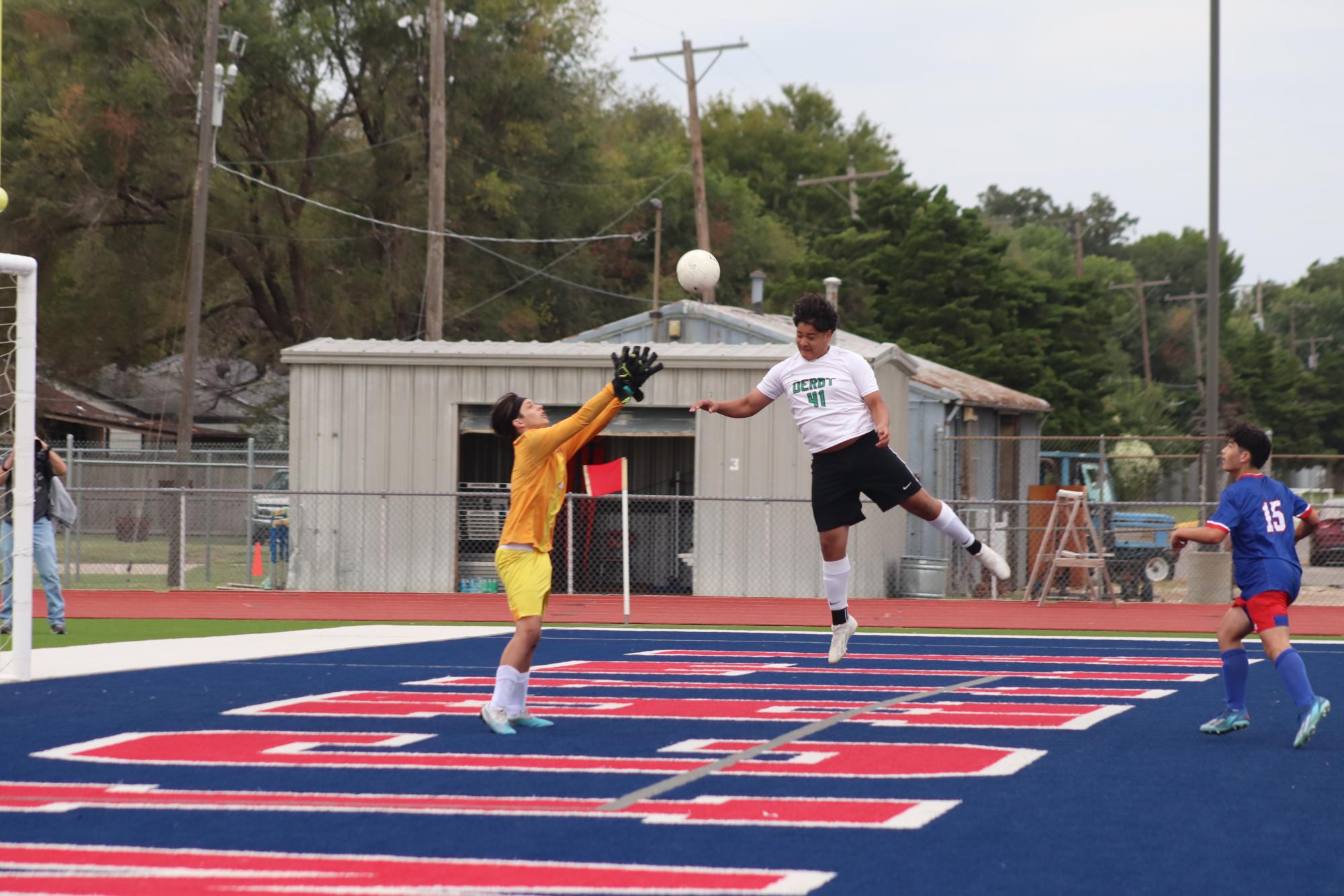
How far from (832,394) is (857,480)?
1.75 ft

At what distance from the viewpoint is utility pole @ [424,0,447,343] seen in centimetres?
2969

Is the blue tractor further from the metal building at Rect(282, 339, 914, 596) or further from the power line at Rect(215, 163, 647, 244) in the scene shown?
the power line at Rect(215, 163, 647, 244)

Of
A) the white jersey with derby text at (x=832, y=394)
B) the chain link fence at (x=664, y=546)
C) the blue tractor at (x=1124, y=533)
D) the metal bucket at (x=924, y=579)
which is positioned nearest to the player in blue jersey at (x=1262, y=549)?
the white jersey with derby text at (x=832, y=394)

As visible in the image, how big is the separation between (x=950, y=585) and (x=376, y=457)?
27.0 ft

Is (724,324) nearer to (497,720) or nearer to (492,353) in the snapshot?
(492,353)

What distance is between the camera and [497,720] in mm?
8555

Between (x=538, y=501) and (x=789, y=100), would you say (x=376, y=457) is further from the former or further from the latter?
(x=789, y=100)

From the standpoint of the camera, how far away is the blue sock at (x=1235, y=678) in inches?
343

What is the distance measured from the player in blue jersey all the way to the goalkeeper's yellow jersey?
3.05 metres

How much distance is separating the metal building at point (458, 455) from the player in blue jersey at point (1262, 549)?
41.9 ft

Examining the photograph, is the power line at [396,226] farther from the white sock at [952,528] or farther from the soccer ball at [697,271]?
the white sock at [952,528]

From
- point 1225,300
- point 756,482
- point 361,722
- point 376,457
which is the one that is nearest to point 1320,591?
point 756,482

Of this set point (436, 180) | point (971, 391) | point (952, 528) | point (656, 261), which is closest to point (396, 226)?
point (656, 261)

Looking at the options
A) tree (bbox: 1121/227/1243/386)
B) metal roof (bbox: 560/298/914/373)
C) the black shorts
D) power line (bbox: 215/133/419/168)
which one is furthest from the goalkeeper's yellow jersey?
tree (bbox: 1121/227/1243/386)
